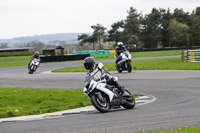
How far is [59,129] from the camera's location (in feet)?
25.2

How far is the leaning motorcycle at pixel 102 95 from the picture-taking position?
10.1m

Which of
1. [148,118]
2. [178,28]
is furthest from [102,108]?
[178,28]

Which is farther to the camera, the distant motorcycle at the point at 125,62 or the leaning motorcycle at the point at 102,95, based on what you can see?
the distant motorcycle at the point at 125,62

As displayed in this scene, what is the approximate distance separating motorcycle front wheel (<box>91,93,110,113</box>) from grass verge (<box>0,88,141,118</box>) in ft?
6.05

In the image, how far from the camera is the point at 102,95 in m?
10.2

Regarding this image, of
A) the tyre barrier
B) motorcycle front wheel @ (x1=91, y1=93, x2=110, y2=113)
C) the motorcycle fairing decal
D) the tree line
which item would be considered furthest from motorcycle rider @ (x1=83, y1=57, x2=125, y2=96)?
the tree line

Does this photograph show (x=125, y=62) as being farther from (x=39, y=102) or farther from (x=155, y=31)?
(x=155, y=31)

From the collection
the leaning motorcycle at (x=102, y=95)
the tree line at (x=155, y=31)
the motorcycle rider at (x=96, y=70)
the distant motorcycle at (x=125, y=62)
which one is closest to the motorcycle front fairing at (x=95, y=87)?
the leaning motorcycle at (x=102, y=95)

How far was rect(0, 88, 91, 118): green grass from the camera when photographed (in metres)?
11.2

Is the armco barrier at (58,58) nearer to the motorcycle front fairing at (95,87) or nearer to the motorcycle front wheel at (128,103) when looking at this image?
the motorcycle front wheel at (128,103)

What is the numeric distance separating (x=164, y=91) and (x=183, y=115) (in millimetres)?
6168

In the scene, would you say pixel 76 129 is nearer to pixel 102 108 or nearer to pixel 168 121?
pixel 168 121

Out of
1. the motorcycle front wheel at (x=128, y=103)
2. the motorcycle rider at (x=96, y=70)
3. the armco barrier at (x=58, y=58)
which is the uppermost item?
the motorcycle rider at (x=96, y=70)

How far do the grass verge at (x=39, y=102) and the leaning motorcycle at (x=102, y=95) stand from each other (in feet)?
5.88
